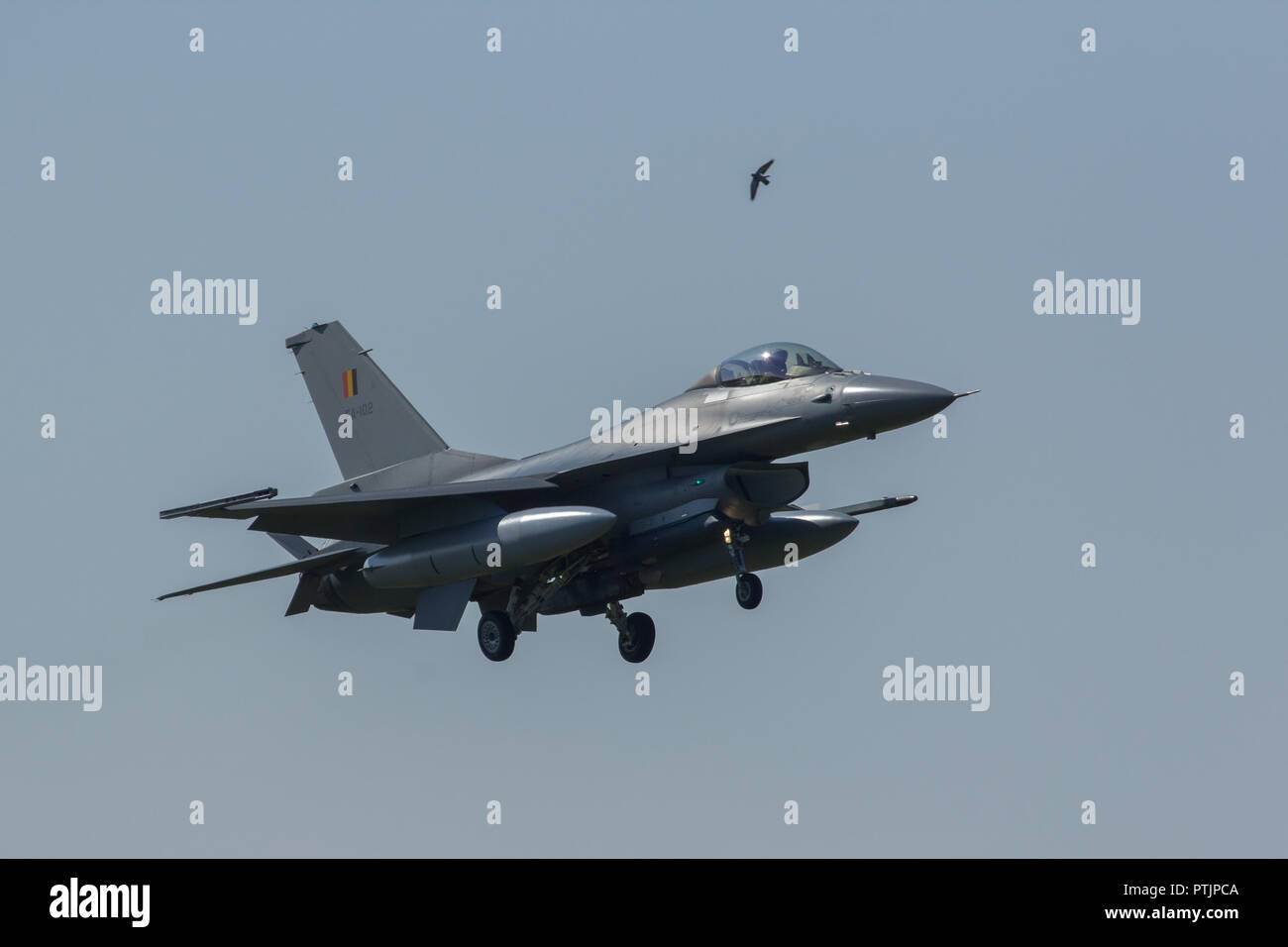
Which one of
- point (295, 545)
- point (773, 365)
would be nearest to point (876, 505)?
point (773, 365)

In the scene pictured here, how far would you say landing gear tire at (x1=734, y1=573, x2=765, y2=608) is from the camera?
26625mm

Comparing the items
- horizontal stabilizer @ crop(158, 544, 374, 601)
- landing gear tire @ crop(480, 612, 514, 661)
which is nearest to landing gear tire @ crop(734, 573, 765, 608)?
landing gear tire @ crop(480, 612, 514, 661)

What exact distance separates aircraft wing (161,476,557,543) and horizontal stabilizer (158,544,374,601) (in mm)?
545

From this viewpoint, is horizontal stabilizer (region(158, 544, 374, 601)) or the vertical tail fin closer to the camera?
horizontal stabilizer (region(158, 544, 374, 601))

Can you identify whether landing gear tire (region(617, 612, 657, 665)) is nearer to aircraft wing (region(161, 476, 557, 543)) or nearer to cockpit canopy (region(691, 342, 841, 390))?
aircraft wing (region(161, 476, 557, 543))

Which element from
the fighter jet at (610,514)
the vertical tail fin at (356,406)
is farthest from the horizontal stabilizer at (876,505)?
the vertical tail fin at (356,406)

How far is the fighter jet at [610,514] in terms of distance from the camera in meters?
26.4

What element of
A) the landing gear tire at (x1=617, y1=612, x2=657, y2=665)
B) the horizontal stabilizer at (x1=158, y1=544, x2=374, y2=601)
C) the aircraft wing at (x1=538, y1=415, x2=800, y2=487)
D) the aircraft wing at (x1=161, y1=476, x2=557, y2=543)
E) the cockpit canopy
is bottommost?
the landing gear tire at (x1=617, y1=612, x2=657, y2=665)

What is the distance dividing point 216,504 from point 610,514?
18.3 feet

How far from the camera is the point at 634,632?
29.5 m

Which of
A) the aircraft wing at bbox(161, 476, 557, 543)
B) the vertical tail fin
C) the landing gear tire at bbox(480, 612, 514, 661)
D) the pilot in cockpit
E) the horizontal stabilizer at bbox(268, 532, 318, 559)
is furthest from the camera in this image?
the vertical tail fin

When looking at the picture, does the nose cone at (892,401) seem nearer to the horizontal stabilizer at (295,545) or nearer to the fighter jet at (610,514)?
the fighter jet at (610,514)

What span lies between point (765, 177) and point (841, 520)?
217 inches

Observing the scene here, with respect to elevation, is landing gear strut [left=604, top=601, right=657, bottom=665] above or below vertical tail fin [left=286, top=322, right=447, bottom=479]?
below
